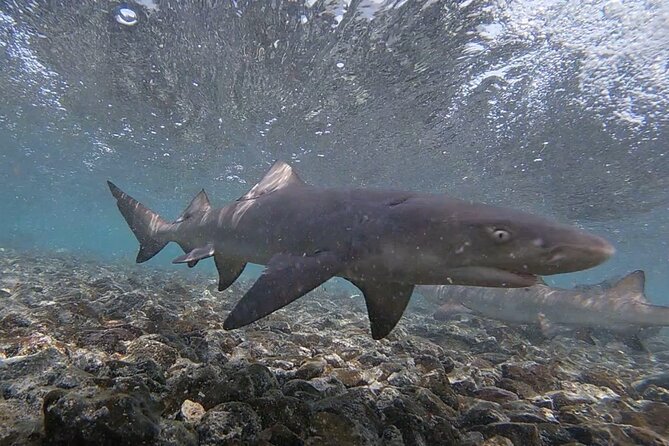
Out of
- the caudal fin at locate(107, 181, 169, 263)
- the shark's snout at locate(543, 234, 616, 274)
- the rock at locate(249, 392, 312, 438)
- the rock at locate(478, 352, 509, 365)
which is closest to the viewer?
the shark's snout at locate(543, 234, 616, 274)

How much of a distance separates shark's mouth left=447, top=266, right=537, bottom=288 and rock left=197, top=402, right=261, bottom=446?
5.88 feet

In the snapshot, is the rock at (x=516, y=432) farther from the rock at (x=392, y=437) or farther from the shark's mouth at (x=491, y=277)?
the shark's mouth at (x=491, y=277)

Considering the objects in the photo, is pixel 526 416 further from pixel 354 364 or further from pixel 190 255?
pixel 190 255

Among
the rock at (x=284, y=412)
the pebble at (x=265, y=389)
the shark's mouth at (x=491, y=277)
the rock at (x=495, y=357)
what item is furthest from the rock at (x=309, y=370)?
the rock at (x=495, y=357)

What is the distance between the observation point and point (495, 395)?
165 inches

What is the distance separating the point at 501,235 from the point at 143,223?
6.60 m

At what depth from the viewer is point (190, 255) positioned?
5762mm

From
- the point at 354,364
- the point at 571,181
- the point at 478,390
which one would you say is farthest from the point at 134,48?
the point at 571,181

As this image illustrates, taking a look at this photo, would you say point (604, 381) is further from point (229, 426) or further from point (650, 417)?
point (229, 426)

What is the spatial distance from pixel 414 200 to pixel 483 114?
42.1 ft

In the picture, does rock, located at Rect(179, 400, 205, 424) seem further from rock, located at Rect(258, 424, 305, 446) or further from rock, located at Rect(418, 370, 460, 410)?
rock, located at Rect(418, 370, 460, 410)

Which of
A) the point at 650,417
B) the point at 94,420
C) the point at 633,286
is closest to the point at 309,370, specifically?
the point at 94,420

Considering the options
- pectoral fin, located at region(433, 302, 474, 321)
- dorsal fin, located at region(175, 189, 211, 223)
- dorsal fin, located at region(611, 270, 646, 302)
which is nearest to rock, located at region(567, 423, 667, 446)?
dorsal fin, located at region(175, 189, 211, 223)

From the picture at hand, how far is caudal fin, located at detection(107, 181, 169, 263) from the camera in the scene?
281 inches
